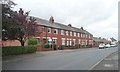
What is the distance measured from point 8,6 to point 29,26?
9.64 m

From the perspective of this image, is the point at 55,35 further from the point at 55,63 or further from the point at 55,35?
the point at 55,63

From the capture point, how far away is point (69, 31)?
7312cm

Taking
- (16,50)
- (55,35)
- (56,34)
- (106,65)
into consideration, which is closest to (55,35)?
(55,35)

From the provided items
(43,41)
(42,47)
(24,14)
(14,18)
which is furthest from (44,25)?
(14,18)

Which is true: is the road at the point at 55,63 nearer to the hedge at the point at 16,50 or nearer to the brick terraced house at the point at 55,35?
the hedge at the point at 16,50

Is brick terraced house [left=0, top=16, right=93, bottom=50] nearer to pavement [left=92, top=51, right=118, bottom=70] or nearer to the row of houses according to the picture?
the row of houses

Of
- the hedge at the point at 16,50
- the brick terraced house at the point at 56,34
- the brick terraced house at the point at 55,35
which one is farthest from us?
→ the brick terraced house at the point at 56,34

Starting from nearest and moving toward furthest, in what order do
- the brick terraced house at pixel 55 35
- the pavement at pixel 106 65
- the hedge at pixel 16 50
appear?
the pavement at pixel 106 65
the hedge at pixel 16 50
the brick terraced house at pixel 55 35

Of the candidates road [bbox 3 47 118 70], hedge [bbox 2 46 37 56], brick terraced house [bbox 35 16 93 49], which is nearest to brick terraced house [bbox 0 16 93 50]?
brick terraced house [bbox 35 16 93 49]

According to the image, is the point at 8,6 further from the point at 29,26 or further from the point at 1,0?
the point at 29,26

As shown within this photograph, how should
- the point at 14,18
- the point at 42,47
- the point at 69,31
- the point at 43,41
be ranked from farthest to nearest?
the point at 69,31, the point at 43,41, the point at 42,47, the point at 14,18

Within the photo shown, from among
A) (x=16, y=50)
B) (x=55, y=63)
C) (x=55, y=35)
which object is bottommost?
(x=55, y=63)

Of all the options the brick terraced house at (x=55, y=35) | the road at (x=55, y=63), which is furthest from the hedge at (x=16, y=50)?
the brick terraced house at (x=55, y=35)

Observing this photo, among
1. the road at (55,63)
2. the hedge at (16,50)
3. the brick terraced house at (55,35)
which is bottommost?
the road at (55,63)
